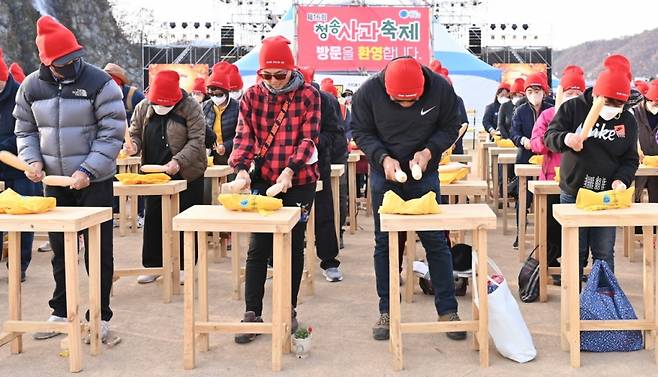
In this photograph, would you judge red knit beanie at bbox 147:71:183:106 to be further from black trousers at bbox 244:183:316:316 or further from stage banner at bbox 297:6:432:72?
stage banner at bbox 297:6:432:72

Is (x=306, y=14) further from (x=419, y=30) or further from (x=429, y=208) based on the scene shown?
(x=429, y=208)

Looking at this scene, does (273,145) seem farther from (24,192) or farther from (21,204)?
(24,192)

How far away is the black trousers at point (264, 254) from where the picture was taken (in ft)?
12.5

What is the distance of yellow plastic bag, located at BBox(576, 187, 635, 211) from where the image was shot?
3430 millimetres

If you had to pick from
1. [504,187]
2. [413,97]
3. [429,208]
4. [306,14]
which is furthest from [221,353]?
[306,14]

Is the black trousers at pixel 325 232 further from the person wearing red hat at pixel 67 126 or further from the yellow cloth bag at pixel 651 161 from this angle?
the yellow cloth bag at pixel 651 161

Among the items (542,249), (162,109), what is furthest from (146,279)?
(542,249)

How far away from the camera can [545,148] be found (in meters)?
5.12

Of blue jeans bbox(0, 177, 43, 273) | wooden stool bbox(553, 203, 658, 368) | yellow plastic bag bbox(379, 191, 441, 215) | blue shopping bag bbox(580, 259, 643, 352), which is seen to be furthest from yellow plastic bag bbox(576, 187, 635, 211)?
blue jeans bbox(0, 177, 43, 273)

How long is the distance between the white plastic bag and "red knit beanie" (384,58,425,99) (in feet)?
2.70

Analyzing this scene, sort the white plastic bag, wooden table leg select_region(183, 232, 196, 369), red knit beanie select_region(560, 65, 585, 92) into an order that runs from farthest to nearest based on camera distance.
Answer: red knit beanie select_region(560, 65, 585, 92), the white plastic bag, wooden table leg select_region(183, 232, 196, 369)

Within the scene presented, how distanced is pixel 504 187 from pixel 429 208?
13.2 ft

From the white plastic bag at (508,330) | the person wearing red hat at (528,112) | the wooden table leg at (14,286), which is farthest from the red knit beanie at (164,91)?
the person wearing red hat at (528,112)

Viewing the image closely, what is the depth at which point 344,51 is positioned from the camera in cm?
1497
